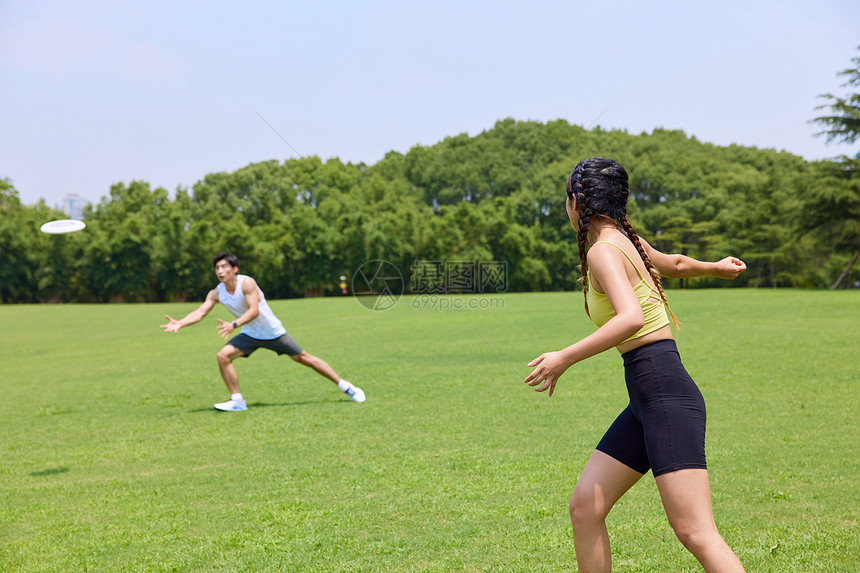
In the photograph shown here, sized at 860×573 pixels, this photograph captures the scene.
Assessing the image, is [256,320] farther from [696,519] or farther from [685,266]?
[696,519]

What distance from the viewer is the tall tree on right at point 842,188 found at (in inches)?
1948

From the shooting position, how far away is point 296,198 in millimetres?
79625

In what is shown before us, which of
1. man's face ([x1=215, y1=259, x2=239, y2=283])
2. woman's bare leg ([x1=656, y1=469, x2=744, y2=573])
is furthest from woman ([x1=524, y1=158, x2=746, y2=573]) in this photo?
man's face ([x1=215, y1=259, x2=239, y2=283])

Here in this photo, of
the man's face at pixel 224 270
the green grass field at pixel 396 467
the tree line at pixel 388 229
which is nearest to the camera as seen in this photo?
the green grass field at pixel 396 467

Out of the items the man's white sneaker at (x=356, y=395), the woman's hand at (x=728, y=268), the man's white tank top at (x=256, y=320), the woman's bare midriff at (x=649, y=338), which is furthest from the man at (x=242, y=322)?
the woman's bare midriff at (x=649, y=338)

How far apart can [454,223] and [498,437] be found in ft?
202

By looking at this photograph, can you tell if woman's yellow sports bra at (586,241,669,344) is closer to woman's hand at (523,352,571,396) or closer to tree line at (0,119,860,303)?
woman's hand at (523,352,571,396)

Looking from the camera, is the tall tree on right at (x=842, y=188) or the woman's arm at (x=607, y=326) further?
the tall tree on right at (x=842, y=188)

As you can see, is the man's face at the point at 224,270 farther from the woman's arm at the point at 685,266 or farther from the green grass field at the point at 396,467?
the woman's arm at the point at 685,266

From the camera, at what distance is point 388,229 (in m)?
66.0

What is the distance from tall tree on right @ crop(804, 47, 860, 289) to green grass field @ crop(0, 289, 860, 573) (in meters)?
41.2

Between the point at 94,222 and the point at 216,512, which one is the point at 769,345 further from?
the point at 94,222

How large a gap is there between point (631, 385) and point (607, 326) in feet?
1.51

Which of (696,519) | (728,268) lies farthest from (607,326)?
(728,268)
